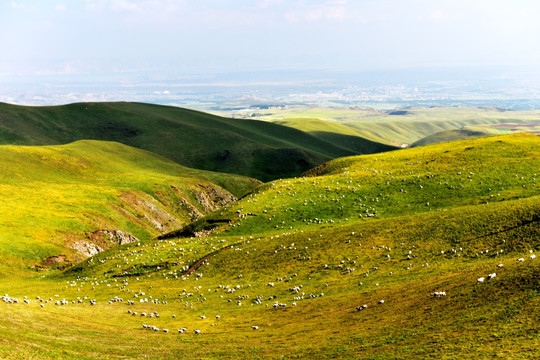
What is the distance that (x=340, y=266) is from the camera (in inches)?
1827

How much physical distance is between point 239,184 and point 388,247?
113m

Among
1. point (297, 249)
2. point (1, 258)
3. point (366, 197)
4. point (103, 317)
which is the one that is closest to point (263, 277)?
point (297, 249)

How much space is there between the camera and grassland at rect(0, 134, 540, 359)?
2630cm

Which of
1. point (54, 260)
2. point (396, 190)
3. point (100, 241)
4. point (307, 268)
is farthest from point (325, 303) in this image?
point (100, 241)

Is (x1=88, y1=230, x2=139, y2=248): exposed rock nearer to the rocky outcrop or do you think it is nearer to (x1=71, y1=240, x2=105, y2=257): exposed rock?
the rocky outcrop

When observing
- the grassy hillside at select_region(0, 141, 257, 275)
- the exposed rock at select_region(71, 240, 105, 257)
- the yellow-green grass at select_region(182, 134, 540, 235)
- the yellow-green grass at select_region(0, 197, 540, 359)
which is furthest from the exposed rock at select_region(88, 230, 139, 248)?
the yellow-green grass at select_region(0, 197, 540, 359)

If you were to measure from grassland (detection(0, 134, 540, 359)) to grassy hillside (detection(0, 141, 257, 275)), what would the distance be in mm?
16418

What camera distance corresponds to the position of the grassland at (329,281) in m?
26.3

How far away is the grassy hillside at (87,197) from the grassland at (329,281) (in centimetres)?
1642

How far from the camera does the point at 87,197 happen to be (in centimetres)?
10331

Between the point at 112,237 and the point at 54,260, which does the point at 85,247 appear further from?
the point at 54,260

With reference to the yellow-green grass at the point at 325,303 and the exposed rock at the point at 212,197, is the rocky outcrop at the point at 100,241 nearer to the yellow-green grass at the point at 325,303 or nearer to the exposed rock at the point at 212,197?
the yellow-green grass at the point at 325,303

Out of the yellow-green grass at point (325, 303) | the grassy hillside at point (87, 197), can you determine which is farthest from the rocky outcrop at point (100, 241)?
the yellow-green grass at point (325, 303)

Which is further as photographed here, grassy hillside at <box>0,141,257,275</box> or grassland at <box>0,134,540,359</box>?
grassy hillside at <box>0,141,257,275</box>
